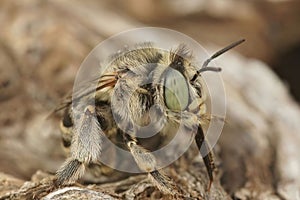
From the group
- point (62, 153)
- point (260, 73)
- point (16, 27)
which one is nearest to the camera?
point (62, 153)

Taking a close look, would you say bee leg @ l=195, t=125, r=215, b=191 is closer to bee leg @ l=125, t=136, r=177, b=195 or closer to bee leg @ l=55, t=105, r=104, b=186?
bee leg @ l=125, t=136, r=177, b=195

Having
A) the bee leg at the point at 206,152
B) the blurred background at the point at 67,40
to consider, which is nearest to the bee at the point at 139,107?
the bee leg at the point at 206,152

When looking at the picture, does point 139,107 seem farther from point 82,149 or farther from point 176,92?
point 82,149

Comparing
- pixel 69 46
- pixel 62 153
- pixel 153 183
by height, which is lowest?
pixel 153 183

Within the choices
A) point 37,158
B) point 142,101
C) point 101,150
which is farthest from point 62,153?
point 142,101

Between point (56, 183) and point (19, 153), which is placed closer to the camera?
point (56, 183)

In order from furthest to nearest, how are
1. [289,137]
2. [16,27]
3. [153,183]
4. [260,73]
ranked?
[260,73] → [16,27] → [289,137] → [153,183]

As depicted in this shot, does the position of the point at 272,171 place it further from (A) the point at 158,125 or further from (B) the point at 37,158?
(B) the point at 37,158
